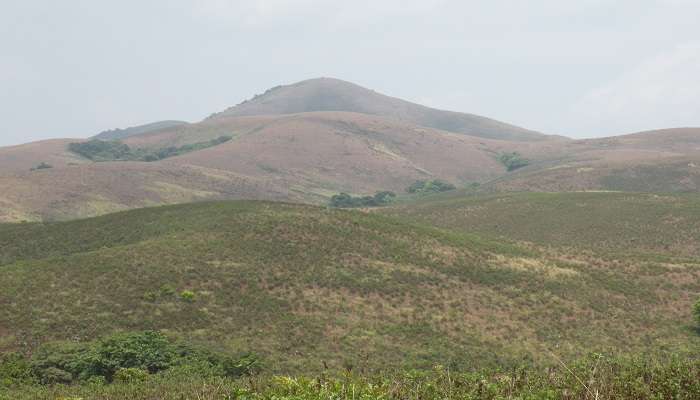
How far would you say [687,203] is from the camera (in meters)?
77.6

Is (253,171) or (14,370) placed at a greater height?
(253,171)

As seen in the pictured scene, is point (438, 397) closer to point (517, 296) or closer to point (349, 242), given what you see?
point (517, 296)

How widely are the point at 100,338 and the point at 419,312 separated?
19925 mm

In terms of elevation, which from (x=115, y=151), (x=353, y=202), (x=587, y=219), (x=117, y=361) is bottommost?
(x=353, y=202)

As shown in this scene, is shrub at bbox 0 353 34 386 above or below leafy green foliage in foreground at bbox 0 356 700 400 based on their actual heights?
below

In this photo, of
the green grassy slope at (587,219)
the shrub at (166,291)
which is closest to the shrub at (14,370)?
the shrub at (166,291)

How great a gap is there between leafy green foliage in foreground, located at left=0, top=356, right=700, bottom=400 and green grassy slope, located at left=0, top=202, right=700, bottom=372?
7458 millimetres

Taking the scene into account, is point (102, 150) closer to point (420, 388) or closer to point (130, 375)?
point (130, 375)

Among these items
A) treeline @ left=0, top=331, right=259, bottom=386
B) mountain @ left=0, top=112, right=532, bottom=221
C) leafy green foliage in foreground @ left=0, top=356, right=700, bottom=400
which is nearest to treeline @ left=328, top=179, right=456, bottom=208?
mountain @ left=0, top=112, right=532, bottom=221

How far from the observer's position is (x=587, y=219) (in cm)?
7688

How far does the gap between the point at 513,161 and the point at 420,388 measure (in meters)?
158

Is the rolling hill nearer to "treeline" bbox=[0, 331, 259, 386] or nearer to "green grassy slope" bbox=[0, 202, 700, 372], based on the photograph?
"green grassy slope" bbox=[0, 202, 700, 372]

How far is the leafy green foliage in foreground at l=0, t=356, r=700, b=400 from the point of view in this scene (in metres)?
15.6

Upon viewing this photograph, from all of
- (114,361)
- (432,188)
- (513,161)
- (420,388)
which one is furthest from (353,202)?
(420,388)
